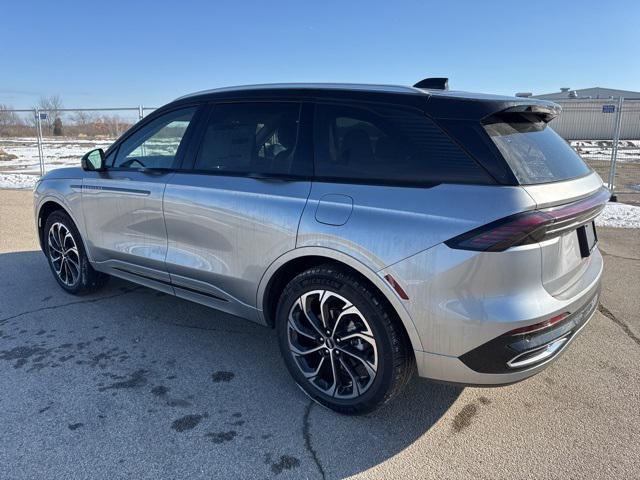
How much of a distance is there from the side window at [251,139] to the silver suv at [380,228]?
0.01 m

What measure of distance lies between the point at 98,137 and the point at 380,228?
24.8 metres

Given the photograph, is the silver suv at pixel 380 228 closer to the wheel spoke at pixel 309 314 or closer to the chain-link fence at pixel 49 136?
the wheel spoke at pixel 309 314

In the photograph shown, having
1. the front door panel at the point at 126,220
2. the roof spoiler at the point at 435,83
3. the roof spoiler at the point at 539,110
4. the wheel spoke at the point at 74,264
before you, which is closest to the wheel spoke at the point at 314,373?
the front door panel at the point at 126,220

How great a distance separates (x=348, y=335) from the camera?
2.81 meters

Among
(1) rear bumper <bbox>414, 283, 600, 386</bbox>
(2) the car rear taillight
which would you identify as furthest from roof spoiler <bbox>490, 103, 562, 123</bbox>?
(1) rear bumper <bbox>414, 283, 600, 386</bbox>

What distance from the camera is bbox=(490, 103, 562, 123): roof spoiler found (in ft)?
8.45

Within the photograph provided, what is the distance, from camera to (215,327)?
13.5 ft

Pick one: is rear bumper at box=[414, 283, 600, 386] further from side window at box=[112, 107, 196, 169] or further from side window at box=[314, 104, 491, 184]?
side window at box=[112, 107, 196, 169]

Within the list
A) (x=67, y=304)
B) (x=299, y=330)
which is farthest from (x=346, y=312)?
(x=67, y=304)

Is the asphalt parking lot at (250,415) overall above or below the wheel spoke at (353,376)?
below

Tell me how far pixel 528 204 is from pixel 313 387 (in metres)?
1.63

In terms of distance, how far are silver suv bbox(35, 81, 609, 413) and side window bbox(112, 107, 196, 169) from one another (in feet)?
0.15

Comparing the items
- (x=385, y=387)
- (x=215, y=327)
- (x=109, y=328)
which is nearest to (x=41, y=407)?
(x=109, y=328)

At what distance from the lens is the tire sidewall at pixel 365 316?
2641 millimetres
